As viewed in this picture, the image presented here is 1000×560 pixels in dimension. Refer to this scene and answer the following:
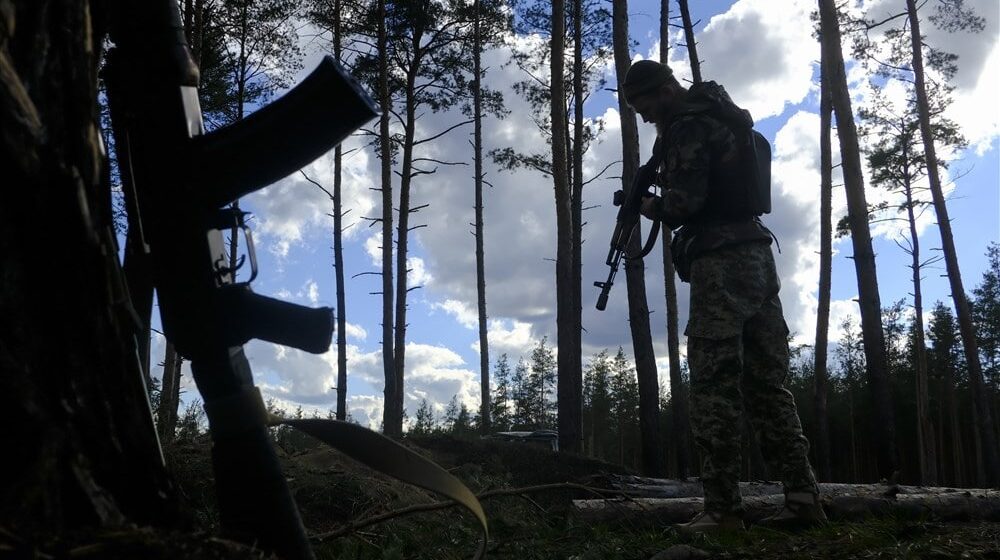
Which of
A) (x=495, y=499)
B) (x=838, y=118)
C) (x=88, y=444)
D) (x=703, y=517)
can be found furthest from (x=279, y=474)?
(x=838, y=118)

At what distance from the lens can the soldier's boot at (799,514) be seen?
4.19 m

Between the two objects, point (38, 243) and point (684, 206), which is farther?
point (684, 206)

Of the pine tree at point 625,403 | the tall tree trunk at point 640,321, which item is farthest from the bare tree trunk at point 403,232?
the pine tree at point 625,403

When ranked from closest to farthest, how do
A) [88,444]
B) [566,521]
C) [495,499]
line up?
[88,444] < [566,521] < [495,499]

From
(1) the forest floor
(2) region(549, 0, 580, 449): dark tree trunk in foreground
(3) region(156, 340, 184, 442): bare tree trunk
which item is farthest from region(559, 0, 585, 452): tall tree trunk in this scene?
(1) the forest floor

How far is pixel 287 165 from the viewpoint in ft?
6.02

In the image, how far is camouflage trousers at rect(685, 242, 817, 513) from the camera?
4.09 meters

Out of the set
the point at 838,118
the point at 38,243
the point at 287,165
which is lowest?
the point at 38,243

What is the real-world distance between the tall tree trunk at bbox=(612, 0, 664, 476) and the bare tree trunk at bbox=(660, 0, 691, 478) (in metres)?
1.06

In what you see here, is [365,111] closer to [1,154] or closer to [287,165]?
[287,165]

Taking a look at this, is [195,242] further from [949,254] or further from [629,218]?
[949,254]

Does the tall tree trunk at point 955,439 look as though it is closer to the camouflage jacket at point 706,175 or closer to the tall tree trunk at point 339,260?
the tall tree trunk at point 339,260

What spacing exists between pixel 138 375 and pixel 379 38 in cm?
1954

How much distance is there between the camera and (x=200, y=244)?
167 centimetres
